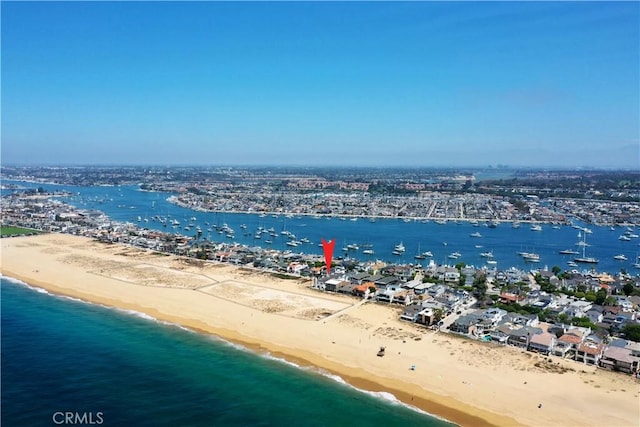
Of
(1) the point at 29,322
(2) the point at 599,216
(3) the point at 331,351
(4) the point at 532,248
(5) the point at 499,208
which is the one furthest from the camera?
(5) the point at 499,208

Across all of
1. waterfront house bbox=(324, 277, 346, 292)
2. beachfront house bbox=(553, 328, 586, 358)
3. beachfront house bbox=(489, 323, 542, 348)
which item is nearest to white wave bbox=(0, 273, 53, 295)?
waterfront house bbox=(324, 277, 346, 292)

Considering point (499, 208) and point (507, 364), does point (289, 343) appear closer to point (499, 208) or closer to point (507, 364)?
point (507, 364)

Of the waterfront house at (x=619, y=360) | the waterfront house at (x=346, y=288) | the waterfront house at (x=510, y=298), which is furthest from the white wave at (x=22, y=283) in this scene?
the waterfront house at (x=619, y=360)

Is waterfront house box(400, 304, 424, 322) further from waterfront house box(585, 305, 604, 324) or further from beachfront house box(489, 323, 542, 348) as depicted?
waterfront house box(585, 305, 604, 324)

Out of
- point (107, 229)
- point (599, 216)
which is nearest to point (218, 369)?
point (107, 229)

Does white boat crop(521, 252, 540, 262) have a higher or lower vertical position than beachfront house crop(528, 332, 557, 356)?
lower

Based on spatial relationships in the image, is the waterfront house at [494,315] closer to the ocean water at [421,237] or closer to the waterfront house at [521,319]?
the waterfront house at [521,319]

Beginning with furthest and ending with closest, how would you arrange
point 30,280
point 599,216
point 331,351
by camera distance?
point 599,216
point 30,280
point 331,351
